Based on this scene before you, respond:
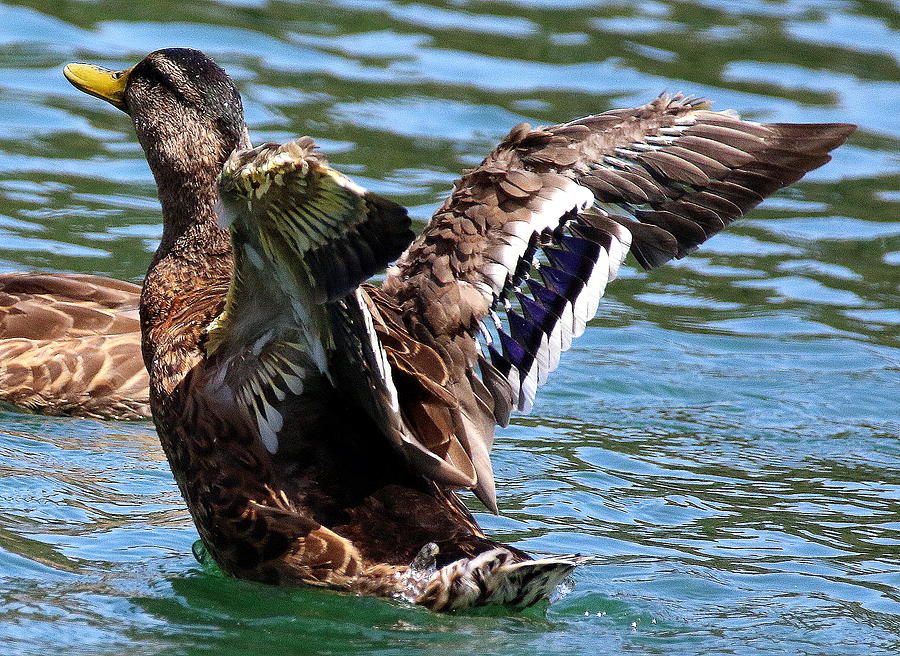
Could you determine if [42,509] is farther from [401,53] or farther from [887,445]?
[401,53]

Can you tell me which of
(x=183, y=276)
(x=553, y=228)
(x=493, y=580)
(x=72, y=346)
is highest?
(x=553, y=228)

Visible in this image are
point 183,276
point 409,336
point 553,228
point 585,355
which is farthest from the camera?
point 585,355

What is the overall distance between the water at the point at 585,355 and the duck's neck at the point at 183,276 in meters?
0.80

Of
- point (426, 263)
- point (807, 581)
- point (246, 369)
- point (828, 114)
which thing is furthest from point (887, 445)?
point (828, 114)

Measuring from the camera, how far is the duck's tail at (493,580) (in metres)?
4.91

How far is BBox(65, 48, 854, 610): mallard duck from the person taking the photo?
5055 millimetres

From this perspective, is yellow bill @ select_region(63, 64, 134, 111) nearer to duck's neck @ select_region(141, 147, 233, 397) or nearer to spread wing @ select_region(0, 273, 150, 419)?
duck's neck @ select_region(141, 147, 233, 397)

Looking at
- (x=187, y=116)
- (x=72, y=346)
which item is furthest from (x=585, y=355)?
(x=187, y=116)

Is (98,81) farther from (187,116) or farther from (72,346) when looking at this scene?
(72,346)

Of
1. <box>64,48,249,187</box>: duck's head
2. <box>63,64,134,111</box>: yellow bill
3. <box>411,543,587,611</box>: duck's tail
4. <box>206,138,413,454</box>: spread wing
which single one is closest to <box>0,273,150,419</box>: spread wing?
<box>63,64,134,111</box>: yellow bill

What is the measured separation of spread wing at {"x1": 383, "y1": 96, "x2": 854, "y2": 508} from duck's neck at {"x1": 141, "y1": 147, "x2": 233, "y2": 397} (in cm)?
74

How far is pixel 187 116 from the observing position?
614cm

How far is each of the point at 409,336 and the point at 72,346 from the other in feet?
10.1

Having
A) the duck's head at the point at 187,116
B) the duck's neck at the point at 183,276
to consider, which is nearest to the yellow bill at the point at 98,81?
the duck's head at the point at 187,116
